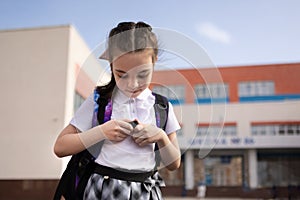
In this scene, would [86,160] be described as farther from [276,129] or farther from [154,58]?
[276,129]

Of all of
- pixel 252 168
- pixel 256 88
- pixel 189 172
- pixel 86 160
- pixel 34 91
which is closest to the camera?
pixel 86 160

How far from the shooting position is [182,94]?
3.65 feet

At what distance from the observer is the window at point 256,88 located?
23.8m

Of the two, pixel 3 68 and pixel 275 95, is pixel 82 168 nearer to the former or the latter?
pixel 3 68

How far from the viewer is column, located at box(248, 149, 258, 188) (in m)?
21.5

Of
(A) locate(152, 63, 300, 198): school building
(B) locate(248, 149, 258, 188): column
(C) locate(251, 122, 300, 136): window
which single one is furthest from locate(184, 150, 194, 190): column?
(C) locate(251, 122, 300, 136): window

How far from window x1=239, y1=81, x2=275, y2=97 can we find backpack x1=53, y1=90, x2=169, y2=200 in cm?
2347

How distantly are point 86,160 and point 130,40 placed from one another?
12.7 inches

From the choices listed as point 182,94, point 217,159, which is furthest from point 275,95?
point 182,94

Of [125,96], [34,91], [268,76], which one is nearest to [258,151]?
[268,76]

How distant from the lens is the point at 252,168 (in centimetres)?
2159

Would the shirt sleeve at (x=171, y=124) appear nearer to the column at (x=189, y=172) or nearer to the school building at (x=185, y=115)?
the school building at (x=185, y=115)

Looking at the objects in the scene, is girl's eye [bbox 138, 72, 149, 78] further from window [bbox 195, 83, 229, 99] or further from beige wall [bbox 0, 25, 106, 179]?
beige wall [bbox 0, 25, 106, 179]

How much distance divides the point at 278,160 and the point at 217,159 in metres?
A: 3.32
